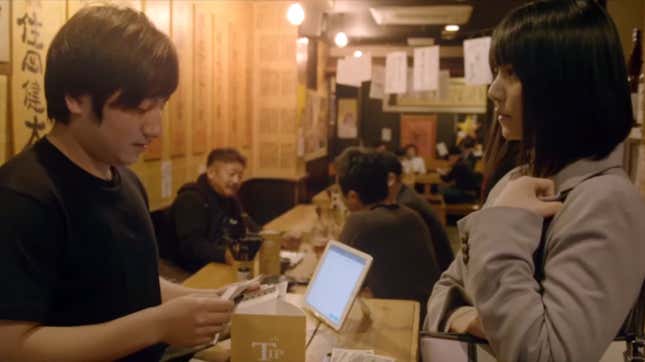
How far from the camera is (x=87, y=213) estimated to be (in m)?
1.27

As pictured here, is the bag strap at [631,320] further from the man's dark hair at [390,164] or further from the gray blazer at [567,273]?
the man's dark hair at [390,164]

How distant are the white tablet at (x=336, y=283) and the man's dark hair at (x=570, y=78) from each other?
861 millimetres

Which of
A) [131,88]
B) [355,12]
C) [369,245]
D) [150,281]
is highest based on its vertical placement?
[355,12]

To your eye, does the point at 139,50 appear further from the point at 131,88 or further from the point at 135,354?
the point at 135,354

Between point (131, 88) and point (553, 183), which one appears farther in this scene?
point (131, 88)

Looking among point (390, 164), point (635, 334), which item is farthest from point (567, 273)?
point (390, 164)

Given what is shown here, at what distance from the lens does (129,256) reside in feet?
4.50

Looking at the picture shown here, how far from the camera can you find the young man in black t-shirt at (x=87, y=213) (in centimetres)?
113

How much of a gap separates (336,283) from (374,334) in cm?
21

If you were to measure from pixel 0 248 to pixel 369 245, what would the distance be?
6.12ft

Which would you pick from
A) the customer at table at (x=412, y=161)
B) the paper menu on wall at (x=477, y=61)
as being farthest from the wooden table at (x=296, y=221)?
the customer at table at (x=412, y=161)

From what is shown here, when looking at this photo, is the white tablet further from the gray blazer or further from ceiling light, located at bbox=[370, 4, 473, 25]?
ceiling light, located at bbox=[370, 4, 473, 25]

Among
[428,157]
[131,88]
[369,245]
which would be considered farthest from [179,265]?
[428,157]

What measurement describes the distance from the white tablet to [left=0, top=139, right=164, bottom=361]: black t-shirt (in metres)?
0.64
